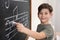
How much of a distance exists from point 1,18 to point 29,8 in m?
0.70

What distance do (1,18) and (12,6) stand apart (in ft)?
0.66

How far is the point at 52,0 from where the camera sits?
7.92 feet

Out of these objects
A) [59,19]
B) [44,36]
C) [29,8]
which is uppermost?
[29,8]

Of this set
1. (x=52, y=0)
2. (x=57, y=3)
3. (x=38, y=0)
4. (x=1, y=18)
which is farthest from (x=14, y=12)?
(x=57, y=3)

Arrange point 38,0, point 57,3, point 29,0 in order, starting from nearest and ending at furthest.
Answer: point 29,0
point 38,0
point 57,3

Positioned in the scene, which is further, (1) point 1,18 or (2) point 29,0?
(2) point 29,0

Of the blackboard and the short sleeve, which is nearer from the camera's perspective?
the blackboard

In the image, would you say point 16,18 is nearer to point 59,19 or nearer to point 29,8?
point 29,8

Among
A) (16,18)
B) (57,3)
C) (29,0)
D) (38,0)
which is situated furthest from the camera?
(57,3)

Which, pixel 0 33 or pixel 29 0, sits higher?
pixel 29 0

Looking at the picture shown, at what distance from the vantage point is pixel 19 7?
1.19 m

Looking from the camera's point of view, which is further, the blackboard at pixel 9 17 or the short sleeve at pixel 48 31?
the short sleeve at pixel 48 31

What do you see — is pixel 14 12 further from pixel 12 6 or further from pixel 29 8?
pixel 29 8

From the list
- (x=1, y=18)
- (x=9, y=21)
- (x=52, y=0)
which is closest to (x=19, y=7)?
(x=9, y=21)
